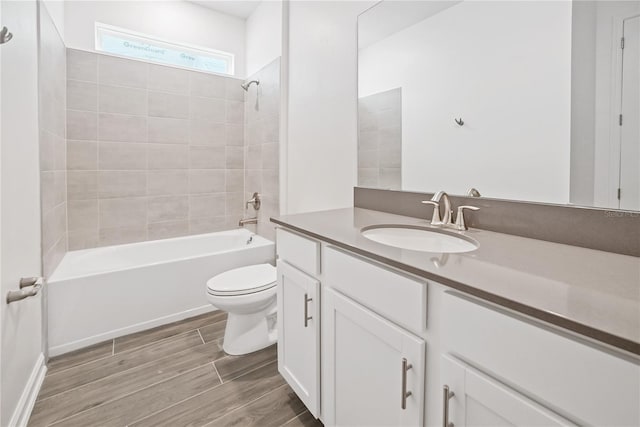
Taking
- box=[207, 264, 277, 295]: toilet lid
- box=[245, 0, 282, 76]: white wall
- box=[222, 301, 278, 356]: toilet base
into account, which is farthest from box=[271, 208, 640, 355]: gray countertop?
box=[245, 0, 282, 76]: white wall

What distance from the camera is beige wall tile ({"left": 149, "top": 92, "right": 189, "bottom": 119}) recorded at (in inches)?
111

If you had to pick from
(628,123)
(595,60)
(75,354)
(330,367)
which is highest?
(595,60)

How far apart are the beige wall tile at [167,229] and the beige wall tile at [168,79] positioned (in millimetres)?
1230

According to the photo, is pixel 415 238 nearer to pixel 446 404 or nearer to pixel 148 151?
pixel 446 404

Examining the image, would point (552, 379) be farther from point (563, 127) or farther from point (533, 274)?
point (563, 127)

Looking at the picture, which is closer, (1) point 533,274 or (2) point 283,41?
(1) point 533,274

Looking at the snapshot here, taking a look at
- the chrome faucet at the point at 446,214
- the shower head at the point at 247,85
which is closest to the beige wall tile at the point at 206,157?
the shower head at the point at 247,85

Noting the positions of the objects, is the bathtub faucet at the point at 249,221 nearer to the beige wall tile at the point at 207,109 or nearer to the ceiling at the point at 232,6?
the beige wall tile at the point at 207,109

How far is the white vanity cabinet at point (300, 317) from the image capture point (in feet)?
4.03

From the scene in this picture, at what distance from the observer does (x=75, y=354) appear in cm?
192

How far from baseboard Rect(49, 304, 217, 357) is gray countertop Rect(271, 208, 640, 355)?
1.74 metres

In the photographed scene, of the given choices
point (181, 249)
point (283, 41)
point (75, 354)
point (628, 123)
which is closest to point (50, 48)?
point (283, 41)

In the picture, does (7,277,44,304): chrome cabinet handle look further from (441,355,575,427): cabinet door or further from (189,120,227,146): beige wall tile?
(189,120,227,146): beige wall tile

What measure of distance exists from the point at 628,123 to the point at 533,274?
57cm
